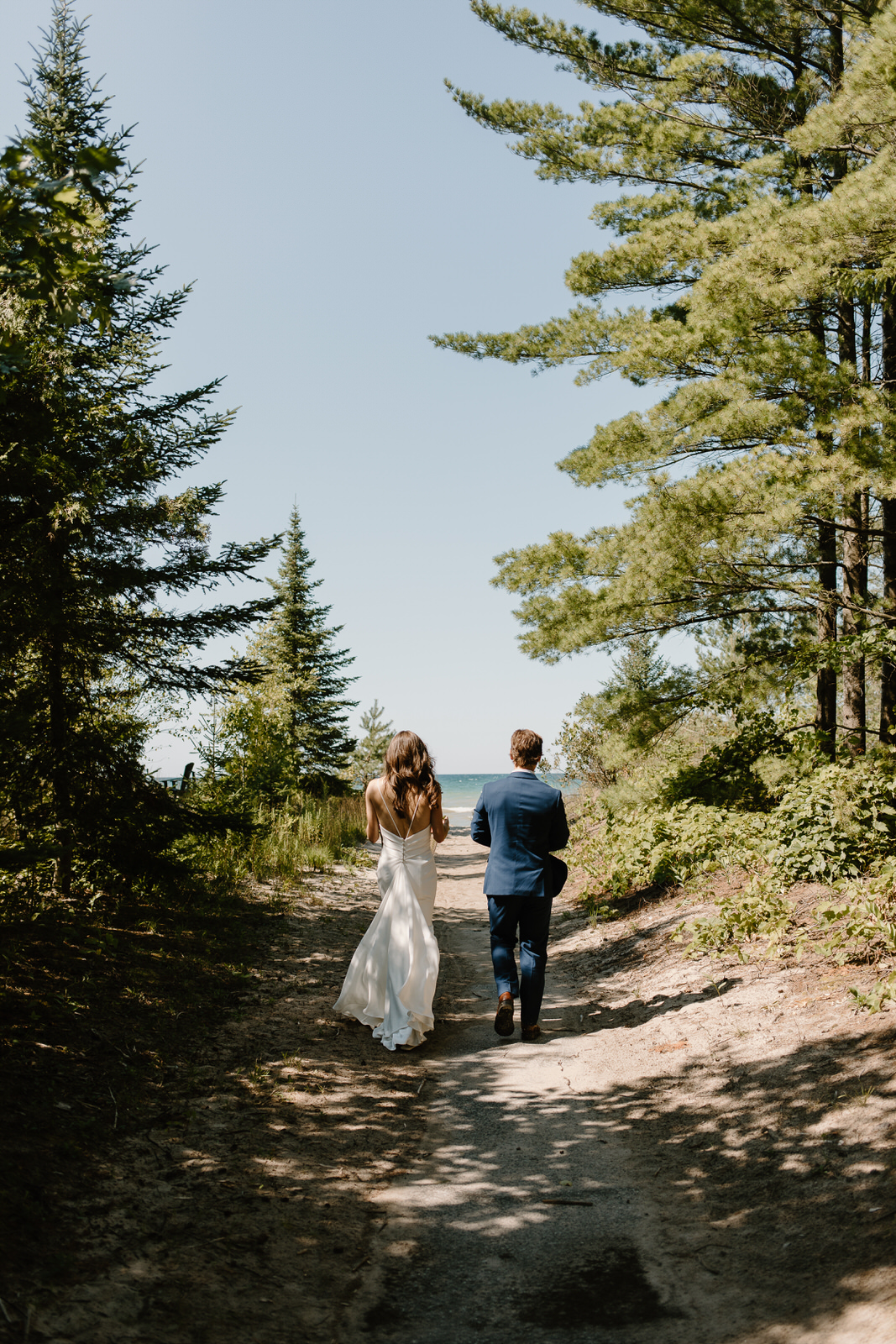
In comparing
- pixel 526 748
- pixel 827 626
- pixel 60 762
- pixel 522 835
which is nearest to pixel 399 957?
pixel 522 835

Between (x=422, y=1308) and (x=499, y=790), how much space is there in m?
3.43

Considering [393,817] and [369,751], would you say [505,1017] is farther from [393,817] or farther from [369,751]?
[369,751]

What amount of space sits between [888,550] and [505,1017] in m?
8.01

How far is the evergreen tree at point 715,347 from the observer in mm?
8719

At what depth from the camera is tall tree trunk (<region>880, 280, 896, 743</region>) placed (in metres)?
9.59

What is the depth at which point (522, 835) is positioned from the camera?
19.4ft

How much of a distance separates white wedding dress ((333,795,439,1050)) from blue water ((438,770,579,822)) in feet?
53.1

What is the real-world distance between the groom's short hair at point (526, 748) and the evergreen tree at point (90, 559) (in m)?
3.52

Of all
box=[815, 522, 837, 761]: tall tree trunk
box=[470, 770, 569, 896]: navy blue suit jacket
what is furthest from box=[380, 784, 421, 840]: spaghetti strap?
box=[815, 522, 837, 761]: tall tree trunk

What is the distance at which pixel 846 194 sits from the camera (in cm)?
778

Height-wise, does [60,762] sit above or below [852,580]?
below

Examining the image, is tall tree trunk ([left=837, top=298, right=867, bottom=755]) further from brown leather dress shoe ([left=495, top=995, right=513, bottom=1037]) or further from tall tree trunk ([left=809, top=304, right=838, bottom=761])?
brown leather dress shoe ([left=495, top=995, right=513, bottom=1037])

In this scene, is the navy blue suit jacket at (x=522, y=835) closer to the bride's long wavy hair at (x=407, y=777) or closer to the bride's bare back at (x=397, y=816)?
the bride's bare back at (x=397, y=816)

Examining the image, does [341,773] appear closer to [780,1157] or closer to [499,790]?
[499,790]
